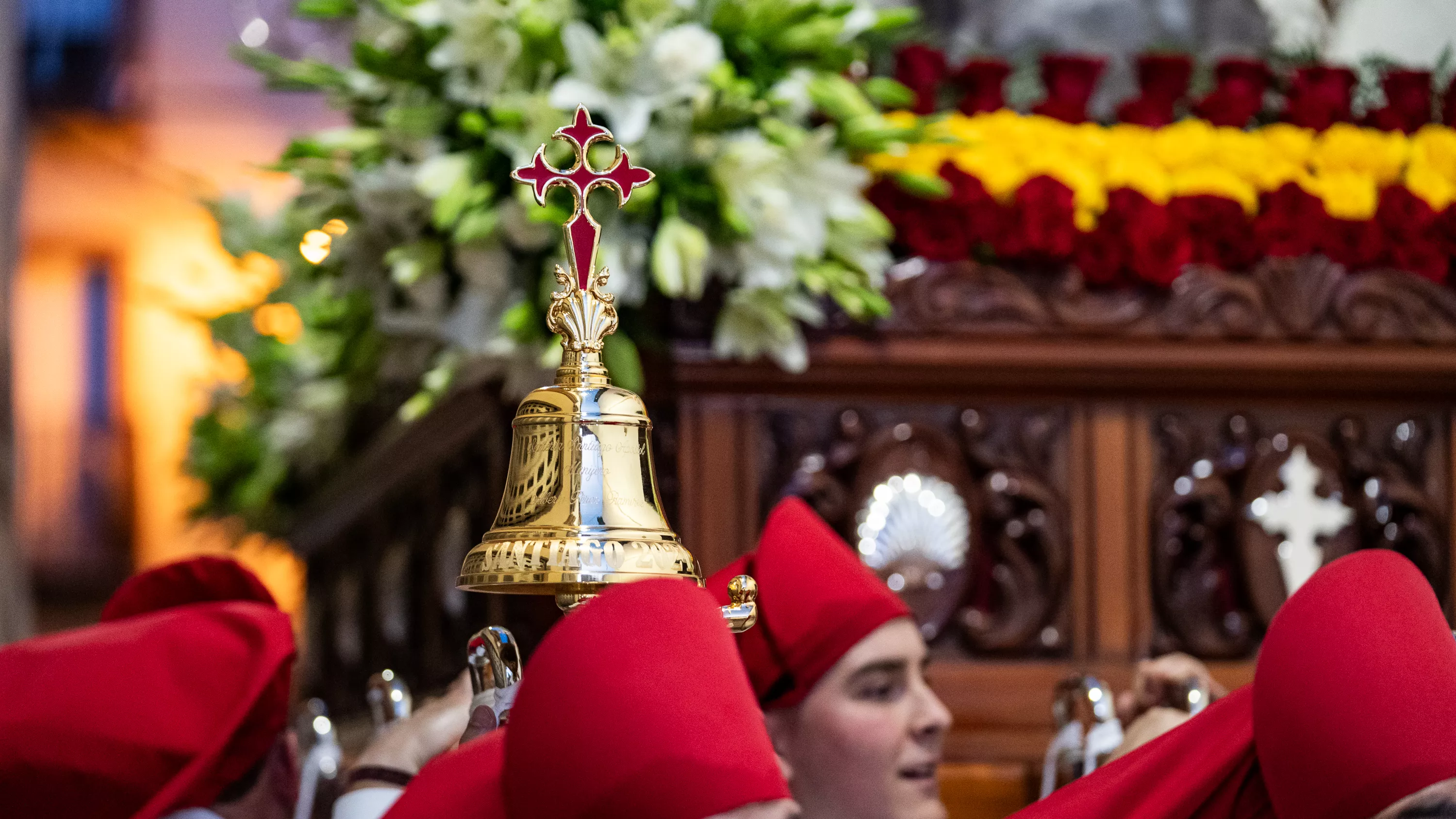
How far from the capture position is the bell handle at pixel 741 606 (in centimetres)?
134

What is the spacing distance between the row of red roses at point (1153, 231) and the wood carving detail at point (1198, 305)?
22mm

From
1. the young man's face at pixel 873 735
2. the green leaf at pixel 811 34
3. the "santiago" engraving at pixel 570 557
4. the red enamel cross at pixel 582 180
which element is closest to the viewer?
the "santiago" engraving at pixel 570 557

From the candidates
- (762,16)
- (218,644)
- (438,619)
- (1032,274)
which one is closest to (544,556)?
(218,644)

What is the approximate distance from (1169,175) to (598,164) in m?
0.89

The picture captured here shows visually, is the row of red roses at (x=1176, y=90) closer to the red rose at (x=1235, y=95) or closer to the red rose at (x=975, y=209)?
the red rose at (x=1235, y=95)

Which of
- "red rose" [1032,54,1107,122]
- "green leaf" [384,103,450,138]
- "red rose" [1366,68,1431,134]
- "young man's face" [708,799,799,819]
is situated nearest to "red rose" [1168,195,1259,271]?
"red rose" [1032,54,1107,122]

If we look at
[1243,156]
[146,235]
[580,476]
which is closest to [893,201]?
[1243,156]

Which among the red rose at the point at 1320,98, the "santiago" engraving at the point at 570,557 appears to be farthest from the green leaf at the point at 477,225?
the red rose at the point at 1320,98

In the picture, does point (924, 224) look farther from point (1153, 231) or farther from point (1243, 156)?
point (1243, 156)

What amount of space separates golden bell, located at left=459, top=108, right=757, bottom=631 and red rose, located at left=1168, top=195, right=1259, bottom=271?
1.24 meters

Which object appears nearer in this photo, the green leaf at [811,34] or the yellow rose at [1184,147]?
the green leaf at [811,34]

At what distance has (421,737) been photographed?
1645 millimetres

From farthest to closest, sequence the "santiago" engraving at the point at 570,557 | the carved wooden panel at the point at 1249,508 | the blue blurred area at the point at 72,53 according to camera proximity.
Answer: the blue blurred area at the point at 72,53 < the carved wooden panel at the point at 1249,508 < the "santiago" engraving at the point at 570,557

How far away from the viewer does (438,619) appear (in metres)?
2.82
